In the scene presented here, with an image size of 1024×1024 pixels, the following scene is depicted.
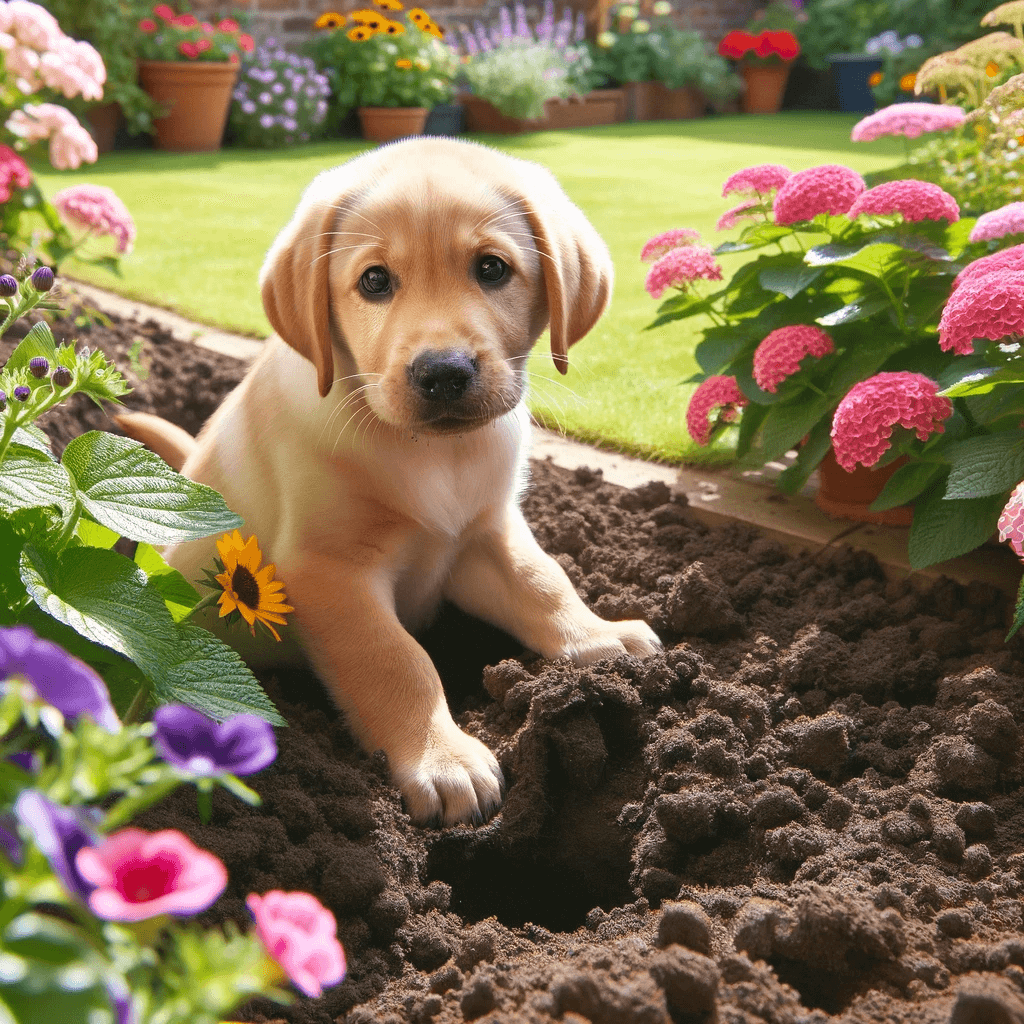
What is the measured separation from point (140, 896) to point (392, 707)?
4.34ft

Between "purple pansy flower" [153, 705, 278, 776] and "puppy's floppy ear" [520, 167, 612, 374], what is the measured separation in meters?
1.55

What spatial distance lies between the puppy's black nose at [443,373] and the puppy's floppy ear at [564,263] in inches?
13.4

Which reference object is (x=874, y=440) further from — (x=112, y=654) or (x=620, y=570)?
(x=112, y=654)

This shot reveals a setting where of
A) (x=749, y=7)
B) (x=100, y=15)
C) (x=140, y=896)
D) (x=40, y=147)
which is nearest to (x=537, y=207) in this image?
(x=140, y=896)

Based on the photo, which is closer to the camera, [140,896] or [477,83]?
[140,896]

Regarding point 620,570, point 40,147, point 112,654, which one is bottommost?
point 620,570

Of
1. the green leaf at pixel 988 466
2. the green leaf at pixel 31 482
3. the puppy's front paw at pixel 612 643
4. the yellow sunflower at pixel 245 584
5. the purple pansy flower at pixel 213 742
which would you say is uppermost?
the purple pansy flower at pixel 213 742

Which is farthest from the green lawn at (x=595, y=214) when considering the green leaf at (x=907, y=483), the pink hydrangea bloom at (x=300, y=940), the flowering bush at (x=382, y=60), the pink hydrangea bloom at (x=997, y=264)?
the pink hydrangea bloom at (x=300, y=940)

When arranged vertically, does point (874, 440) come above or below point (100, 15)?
below

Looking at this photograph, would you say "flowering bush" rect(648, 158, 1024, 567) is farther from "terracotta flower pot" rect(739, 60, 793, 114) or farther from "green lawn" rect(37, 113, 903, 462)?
"terracotta flower pot" rect(739, 60, 793, 114)

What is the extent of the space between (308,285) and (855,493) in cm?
151

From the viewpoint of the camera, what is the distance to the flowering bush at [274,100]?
1014 cm

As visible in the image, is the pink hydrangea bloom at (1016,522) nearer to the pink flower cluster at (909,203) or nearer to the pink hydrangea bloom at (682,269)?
the pink flower cluster at (909,203)

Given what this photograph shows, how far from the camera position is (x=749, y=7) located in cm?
1545
